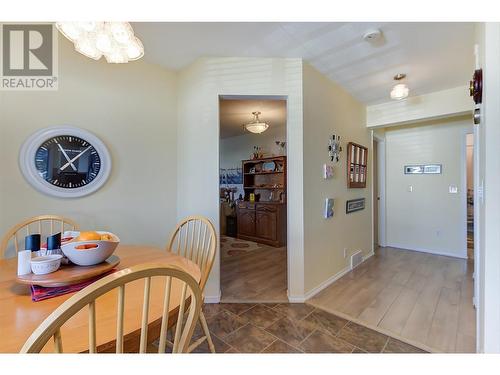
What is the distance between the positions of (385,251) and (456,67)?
9.51 ft

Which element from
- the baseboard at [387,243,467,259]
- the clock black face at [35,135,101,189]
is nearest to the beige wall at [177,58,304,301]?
the clock black face at [35,135,101,189]

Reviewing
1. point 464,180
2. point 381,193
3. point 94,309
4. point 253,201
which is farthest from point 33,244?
point 464,180

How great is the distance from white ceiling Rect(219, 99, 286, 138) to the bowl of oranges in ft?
8.49

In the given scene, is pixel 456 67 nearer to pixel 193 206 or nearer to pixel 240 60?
pixel 240 60

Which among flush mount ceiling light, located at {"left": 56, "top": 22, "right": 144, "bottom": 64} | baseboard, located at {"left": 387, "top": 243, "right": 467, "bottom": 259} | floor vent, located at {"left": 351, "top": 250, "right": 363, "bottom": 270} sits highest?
flush mount ceiling light, located at {"left": 56, "top": 22, "right": 144, "bottom": 64}

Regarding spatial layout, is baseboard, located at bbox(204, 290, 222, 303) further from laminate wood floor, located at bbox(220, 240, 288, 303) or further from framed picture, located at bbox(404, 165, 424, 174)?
framed picture, located at bbox(404, 165, 424, 174)

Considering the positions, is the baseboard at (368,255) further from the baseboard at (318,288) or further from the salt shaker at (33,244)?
the salt shaker at (33,244)

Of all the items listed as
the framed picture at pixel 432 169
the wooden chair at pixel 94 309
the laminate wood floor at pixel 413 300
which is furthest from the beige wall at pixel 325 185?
the wooden chair at pixel 94 309

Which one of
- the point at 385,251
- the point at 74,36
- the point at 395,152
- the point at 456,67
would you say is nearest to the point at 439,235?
the point at 385,251

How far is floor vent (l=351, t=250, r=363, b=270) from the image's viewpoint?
3.08 meters

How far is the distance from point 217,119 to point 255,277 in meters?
1.99

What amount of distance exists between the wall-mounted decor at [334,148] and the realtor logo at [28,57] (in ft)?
9.24

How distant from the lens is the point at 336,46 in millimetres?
2047

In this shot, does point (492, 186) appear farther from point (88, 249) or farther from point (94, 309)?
point (88, 249)
